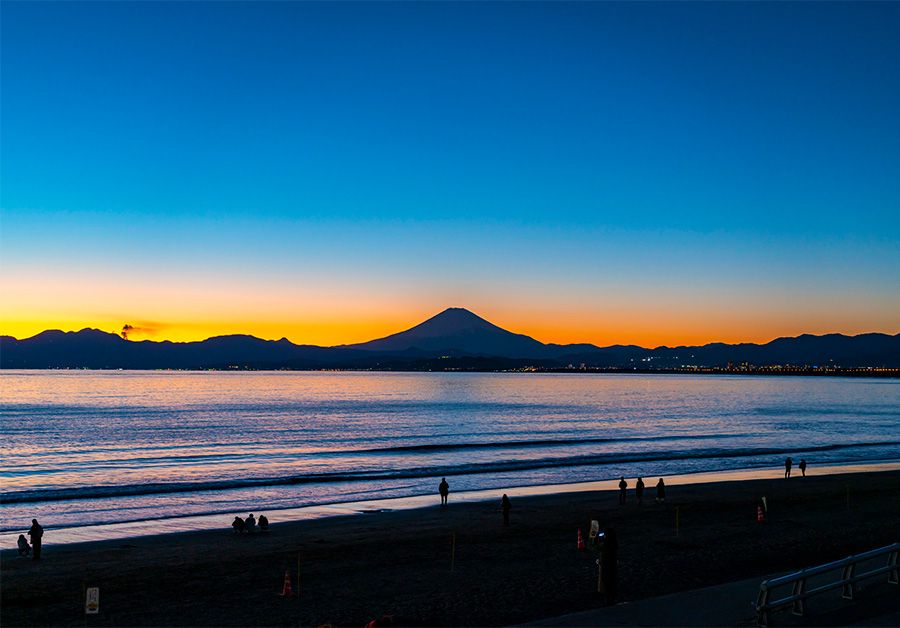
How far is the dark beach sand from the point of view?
15.7 metres

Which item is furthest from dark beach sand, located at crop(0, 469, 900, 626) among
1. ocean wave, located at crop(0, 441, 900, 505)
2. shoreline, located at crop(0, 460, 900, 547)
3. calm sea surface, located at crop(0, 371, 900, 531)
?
ocean wave, located at crop(0, 441, 900, 505)

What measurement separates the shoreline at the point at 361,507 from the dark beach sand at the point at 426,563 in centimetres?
104

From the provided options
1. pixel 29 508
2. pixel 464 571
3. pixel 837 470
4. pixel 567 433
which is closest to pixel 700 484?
pixel 837 470

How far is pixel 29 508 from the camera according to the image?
1348 inches

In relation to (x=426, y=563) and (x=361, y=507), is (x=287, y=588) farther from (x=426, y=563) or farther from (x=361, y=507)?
(x=361, y=507)

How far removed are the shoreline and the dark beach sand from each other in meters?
1.04

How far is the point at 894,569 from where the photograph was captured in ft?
46.2

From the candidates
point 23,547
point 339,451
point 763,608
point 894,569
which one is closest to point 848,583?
point 894,569

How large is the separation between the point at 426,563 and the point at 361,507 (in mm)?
14056

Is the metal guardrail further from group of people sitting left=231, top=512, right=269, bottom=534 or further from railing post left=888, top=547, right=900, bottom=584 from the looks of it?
group of people sitting left=231, top=512, right=269, bottom=534

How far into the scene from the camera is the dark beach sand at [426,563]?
15.7m

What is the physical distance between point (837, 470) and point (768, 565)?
111ft

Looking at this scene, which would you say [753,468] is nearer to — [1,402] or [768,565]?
[768,565]

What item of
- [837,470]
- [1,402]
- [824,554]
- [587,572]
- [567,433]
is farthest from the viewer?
[1,402]
